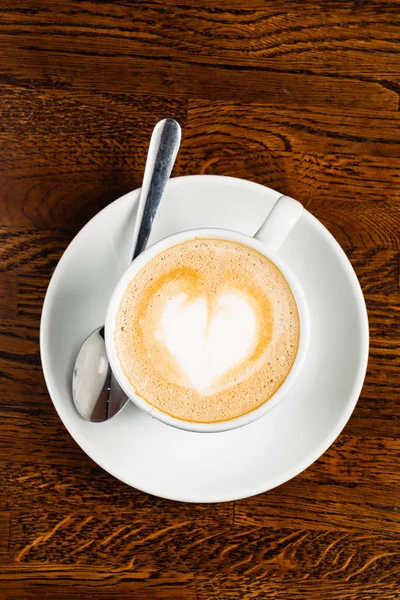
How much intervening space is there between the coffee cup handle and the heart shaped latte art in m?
0.09

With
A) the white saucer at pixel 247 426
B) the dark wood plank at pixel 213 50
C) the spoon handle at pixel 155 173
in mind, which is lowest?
the white saucer at pixel 247 426

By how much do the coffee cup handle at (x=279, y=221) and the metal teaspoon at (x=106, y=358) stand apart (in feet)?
0.56

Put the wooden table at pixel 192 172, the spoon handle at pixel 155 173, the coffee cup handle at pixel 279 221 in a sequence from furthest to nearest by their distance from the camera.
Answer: the wooden table at pixel 192 172, the spoon handle at pixel 155 173, the coffee cup handle at pixel 279 221

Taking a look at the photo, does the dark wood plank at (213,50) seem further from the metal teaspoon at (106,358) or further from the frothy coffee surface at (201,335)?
the frothy coffee surface at (201,335)

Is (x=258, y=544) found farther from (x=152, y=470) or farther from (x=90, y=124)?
(x=90, y=124)

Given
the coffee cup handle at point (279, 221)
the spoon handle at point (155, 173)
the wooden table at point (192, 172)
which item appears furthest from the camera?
the wooden table at point (192, 172)

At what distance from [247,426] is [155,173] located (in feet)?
1.25

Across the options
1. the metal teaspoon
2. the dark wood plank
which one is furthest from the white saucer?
the dark wood plank

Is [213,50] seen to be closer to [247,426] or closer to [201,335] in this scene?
[201,335]

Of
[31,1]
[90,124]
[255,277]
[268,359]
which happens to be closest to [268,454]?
Answer: [268,359]

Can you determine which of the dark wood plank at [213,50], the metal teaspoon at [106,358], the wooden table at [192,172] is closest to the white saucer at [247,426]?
the metal teaspoon at [106,358]

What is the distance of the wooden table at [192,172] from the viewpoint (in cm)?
115

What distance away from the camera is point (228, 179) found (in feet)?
3.38

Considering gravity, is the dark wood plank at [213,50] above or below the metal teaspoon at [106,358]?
above
